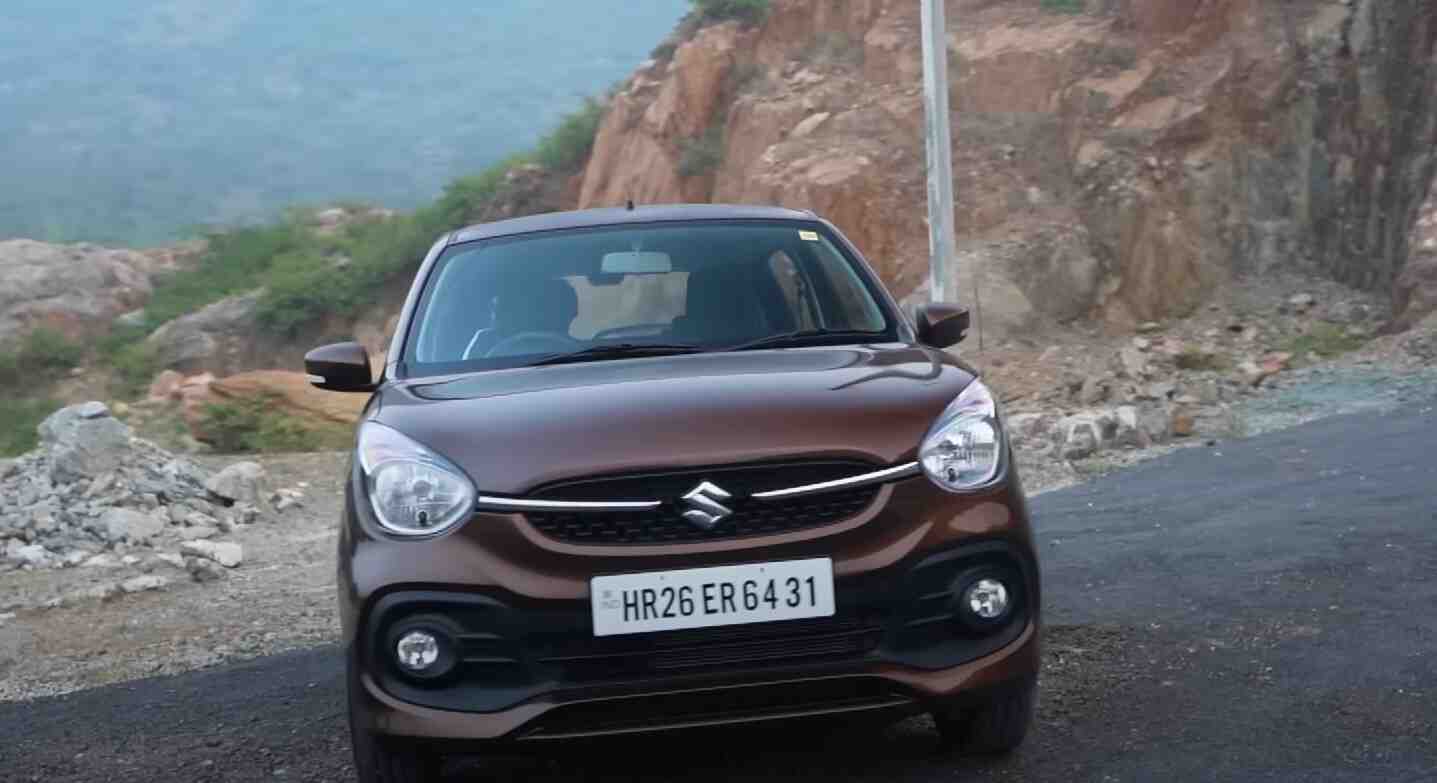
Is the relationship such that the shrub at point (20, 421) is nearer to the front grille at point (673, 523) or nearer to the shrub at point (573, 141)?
the shrub at point (573, 141)

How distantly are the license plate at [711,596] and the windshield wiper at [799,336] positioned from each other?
1093 mm

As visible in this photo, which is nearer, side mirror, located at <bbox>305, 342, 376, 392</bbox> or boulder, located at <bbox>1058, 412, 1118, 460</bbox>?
side mirror, located at <bbox>305, 342, 376, 392</bbox>

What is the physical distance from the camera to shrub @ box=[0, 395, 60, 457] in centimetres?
2627

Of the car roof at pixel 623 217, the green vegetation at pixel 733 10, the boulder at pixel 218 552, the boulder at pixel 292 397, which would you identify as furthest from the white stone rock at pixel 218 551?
the green vegetation at pixel 733 10

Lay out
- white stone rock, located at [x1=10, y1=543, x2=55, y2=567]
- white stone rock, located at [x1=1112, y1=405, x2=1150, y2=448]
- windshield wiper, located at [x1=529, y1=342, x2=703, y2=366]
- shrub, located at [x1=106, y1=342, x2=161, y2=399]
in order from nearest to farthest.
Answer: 1. windshield wiper, located at [x1=529, y1=342, x2=703, y2=366]
2. white stone rock, located at [x1=10, y1=543, x2=55, y2=567]
3. white stone rock, located at [x1=1112, y1=405, x2=1150, y2=448]
4. shrub, located at [x1=106, y1=342, x2=161, y2=399]

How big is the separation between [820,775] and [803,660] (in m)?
0.68

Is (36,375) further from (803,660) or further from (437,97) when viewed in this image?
(437,97)

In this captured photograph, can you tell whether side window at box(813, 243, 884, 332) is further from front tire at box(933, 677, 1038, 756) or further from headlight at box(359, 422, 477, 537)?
headlight at box(359, 422, 477, 537)

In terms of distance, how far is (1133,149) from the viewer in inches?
830

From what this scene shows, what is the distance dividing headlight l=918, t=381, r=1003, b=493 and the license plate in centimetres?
36

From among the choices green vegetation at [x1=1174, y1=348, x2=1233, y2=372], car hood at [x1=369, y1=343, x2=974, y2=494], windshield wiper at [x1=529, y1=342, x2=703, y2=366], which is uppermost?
car hood at [x1=369, y1=343, x2=974, y2=494]

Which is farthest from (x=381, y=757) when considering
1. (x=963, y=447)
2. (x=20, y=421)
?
(x=20, y=421)

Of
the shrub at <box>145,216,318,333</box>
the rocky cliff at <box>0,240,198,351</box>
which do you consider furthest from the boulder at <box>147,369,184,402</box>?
the rocky cliff at <box>0,240,198,351</box>

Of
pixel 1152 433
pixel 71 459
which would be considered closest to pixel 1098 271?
pixel 1152 433
